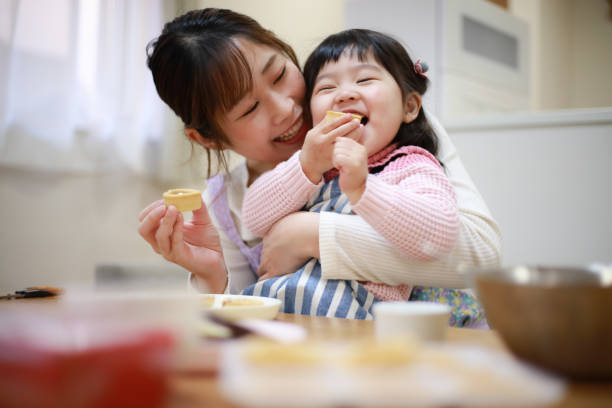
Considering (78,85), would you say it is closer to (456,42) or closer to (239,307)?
(239,307)

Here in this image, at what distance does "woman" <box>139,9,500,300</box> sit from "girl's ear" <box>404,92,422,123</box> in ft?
0.27

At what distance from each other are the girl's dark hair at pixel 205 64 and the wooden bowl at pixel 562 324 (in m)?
0.88

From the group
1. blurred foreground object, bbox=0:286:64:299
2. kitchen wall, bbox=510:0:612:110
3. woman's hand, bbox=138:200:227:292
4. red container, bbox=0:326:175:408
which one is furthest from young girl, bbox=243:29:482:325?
kitchen wall, bbox=510:0:612:110

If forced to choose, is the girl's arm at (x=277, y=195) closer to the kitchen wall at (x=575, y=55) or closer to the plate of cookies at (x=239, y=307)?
the plate of cookies at (x=239, y=307)

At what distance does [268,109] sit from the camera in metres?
1.25

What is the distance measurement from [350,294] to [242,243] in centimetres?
41

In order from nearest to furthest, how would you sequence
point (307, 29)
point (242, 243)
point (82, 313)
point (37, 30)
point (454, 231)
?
point (82, 313) → point (454, 231) → point (242, 243) → point (37, 30) → point (307, 29)

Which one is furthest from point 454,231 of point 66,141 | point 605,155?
point 66,141

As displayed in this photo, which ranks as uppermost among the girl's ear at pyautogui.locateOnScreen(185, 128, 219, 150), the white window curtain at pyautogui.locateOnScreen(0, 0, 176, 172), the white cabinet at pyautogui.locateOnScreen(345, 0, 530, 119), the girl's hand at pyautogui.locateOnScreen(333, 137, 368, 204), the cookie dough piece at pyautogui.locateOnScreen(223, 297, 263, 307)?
the white cabinet at pyautogui.locateOnScreen(345, 0, 530, 119)

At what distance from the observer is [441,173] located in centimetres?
103

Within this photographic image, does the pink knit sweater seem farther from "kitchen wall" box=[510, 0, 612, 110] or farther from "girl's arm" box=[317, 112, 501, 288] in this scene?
"kitchen wall" box=[510, 0, 612, 110]

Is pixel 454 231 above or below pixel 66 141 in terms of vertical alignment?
below

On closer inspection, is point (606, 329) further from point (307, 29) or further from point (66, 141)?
point (307, 29)

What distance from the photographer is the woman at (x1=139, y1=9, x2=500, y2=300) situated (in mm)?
980
